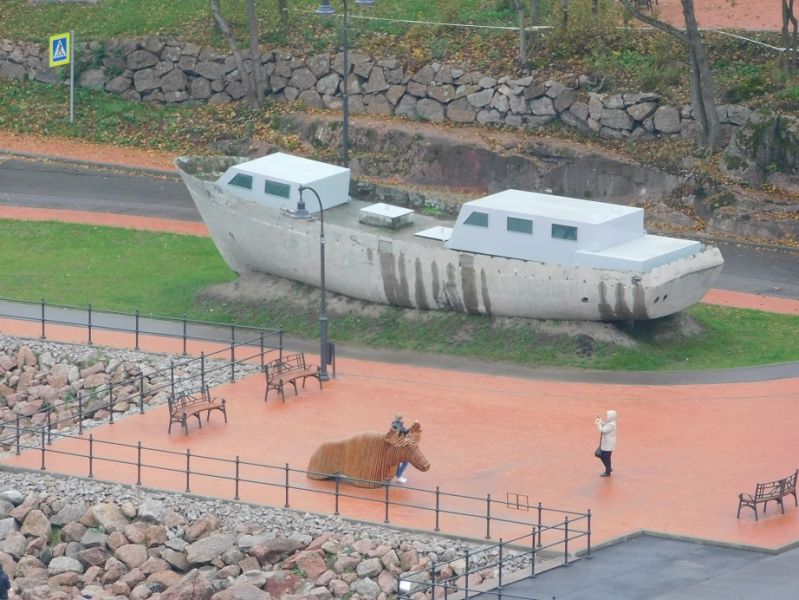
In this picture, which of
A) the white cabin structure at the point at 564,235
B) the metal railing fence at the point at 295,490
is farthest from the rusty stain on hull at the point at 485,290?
the metal railing fence at the point at 295,490

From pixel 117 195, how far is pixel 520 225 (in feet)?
55.9

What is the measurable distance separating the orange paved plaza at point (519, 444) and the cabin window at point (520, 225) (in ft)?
11.1

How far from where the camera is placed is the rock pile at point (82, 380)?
114 feet

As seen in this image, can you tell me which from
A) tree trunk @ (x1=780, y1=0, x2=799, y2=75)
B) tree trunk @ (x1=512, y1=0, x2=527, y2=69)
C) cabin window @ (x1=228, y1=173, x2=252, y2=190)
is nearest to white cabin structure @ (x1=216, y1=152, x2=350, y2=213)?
cabin window @ (x1=228, y1=173, x2=252, y2=190)

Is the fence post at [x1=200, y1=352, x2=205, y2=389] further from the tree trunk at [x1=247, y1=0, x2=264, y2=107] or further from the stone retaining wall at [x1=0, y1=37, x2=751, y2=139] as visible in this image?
the tree trunk at [x1=247, y1=0, x2=264, y2=107]

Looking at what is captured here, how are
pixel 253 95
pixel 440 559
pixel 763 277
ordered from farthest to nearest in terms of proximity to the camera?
1. pixel 253 95
2. pixel 763 277
3. pixel 440 559

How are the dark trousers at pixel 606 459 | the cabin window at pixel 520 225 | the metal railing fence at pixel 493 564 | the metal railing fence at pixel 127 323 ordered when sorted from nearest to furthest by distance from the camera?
1. the metal railing fence at pixel 493 564
2. the dark trousers at pixel 606 459
3. the cabin window at pixel 520 225
4. the metal railing fence at pixel 127 323

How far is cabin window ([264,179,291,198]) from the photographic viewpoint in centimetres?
3950

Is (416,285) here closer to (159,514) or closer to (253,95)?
(159,514)

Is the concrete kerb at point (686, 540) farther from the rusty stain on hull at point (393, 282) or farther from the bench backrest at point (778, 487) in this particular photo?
the rusty stain on hull at point (393, 282)

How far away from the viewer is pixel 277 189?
39.6 metres

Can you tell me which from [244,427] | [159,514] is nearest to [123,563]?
[159,514]

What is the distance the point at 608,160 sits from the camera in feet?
157

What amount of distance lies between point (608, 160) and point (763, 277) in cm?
710
